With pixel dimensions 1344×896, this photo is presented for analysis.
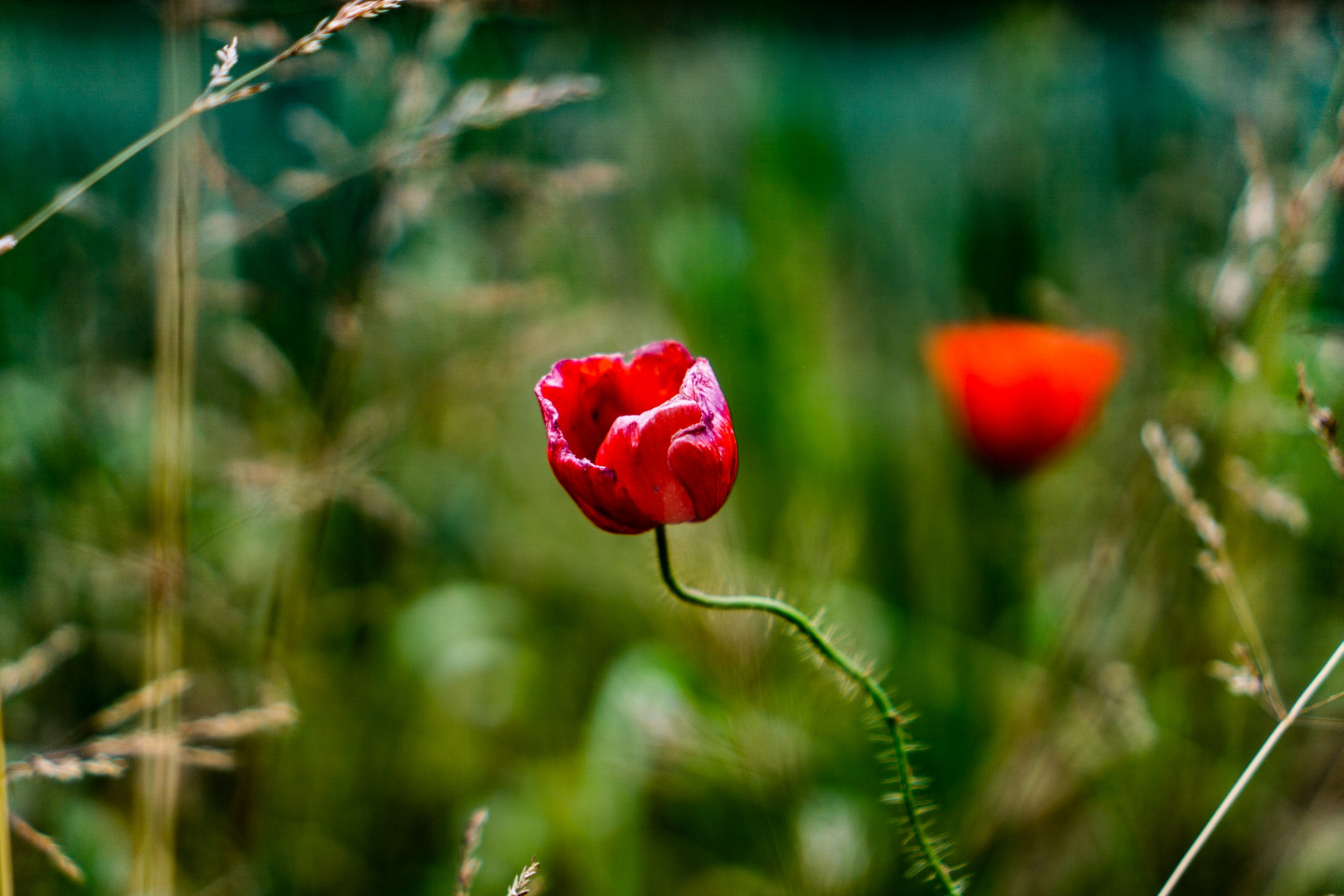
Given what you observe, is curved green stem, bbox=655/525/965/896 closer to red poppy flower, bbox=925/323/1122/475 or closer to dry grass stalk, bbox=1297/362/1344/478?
dry grass stalk, bbox=1297/362/1344/478

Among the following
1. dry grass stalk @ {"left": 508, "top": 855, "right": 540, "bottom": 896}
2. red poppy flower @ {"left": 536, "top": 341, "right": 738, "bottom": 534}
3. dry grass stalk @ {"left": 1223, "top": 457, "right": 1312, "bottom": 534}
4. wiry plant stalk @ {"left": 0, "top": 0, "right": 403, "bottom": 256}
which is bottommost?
dry grass stalk @ {"left": 1223, "top": 457, "right": 1312, "bottom": 534}

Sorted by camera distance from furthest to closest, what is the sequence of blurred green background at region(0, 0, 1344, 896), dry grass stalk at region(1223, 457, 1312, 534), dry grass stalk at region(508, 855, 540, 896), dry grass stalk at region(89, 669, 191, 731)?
blurred green background at region(0, 0, 1344, 896) → dry grass stalk at region(1223, 457, 1312, 534) → dry grass stalk at region(89, 669, 191, 731) → dry grass stalk at region(508, 855, 540, 896)

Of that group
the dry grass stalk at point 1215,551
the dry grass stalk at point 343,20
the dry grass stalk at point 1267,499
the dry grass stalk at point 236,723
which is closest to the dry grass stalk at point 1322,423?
the dry grass stalk at point 1215,551

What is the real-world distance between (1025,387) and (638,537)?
50 centimetres

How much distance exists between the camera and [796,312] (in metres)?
1.14

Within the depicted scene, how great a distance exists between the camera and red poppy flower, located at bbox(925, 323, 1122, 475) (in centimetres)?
96

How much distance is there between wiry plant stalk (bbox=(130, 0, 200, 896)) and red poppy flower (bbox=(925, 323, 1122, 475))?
0.78 meters

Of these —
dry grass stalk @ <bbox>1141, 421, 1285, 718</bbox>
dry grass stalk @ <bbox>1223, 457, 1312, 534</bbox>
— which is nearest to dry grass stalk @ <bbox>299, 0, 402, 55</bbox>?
dry grass stalk @ <bbox>1141, 421, 1285, 718</bbox>

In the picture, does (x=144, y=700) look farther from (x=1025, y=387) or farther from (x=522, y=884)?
(x=1025, y=387)

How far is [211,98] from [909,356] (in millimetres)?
1479

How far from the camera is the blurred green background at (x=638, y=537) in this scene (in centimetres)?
82

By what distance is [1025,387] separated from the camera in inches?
38.3

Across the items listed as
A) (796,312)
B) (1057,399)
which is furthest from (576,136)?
(1057,399)

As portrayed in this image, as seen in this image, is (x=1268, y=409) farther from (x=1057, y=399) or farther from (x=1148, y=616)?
(x=1148, y=616)
